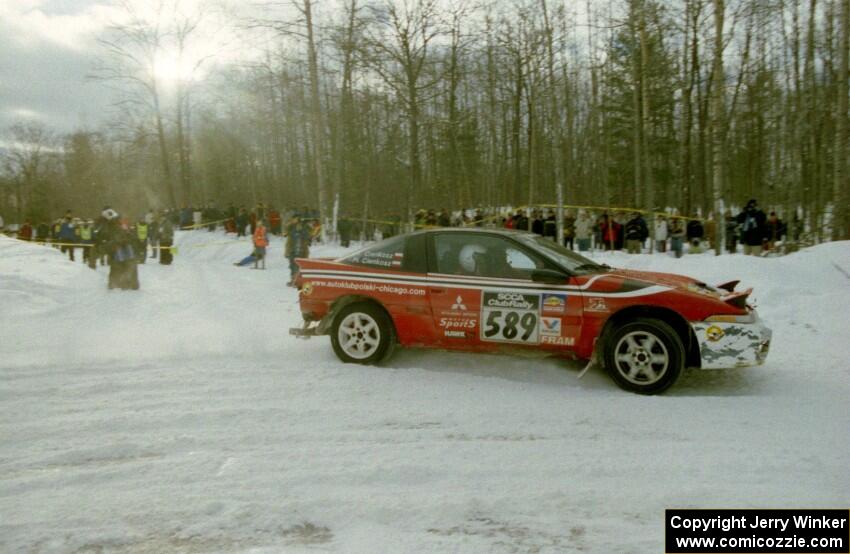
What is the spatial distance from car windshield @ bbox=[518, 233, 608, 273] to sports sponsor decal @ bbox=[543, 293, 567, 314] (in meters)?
0.31

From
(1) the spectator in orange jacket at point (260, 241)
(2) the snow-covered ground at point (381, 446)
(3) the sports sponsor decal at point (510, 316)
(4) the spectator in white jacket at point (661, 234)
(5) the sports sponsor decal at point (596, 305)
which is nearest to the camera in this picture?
(2) the snow-covered ground at point (381, 446)

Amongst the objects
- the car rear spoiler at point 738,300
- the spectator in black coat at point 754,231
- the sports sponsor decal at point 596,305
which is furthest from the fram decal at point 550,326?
the spectator in black coat at point 754,231

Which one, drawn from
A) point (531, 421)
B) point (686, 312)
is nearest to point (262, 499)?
point (531, 421)

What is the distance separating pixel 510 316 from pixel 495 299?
0.77 ft

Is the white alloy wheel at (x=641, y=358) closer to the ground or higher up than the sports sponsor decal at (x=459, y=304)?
closer to the ground

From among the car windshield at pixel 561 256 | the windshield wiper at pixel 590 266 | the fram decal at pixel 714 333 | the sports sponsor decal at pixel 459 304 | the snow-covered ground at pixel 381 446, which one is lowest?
the snow-covered ground at pixel 381 446

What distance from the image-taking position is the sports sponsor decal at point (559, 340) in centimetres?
623

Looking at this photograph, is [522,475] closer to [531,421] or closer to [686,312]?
[531,421]

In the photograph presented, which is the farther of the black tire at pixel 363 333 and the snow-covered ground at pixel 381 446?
the black tire at pixel 363 333

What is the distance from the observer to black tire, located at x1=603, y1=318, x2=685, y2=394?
5.85 metres

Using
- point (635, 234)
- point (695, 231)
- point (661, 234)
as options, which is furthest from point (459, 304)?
point (661, 234)

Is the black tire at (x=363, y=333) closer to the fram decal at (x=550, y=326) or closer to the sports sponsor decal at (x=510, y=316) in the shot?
the sports sponsor decal at (x=510, y=316)

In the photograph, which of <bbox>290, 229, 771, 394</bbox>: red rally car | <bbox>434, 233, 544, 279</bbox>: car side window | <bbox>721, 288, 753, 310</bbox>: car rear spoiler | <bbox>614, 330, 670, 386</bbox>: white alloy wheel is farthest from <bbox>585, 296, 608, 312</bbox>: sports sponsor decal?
<bbox>721, 288, 753, 310</bbox>: car rear spoiler

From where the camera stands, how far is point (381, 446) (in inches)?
186
